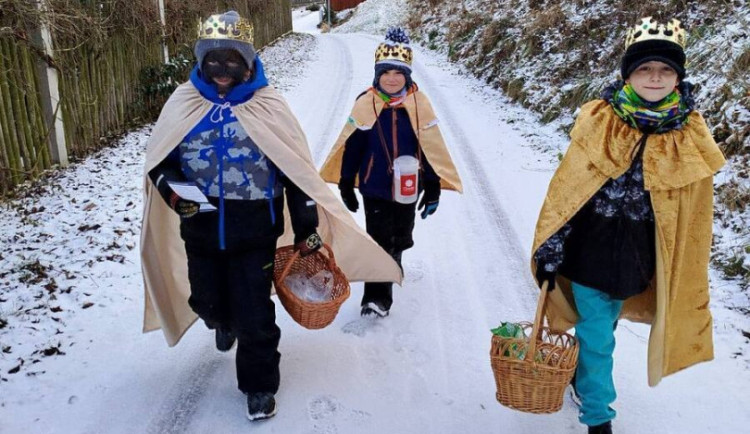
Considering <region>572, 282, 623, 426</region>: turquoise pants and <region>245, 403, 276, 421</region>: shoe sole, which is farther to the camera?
<region>245, 403, 276, 421</region>: shoe sole

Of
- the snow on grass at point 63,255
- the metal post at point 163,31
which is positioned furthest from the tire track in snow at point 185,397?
the metal post at point 163,31

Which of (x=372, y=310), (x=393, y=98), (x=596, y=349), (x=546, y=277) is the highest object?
(x=393, y=98)

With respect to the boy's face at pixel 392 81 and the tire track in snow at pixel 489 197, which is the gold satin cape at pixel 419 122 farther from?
the tire track in snow at pixel 489 197

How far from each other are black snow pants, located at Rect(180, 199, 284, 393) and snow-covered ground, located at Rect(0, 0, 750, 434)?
0.31 m

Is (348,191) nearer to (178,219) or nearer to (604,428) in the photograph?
(178,219)

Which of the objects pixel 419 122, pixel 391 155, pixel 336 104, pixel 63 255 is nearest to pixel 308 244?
pixel 391 155

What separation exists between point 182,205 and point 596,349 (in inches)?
87.1

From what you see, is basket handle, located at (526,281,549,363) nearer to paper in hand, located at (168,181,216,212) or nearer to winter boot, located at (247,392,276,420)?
winter boot, located at (247,392,276,420)

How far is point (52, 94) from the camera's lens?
700 centimetres

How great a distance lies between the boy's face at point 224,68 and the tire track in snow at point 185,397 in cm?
181

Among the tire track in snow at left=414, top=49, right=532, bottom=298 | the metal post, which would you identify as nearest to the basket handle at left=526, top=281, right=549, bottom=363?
the tire track in snow at left=414, top=49, right=532, bottom=298

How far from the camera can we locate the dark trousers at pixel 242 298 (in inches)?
126

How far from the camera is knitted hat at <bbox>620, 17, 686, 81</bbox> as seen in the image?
2.60 m

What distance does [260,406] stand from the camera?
329cm
